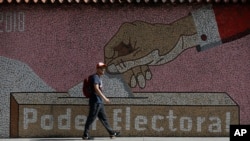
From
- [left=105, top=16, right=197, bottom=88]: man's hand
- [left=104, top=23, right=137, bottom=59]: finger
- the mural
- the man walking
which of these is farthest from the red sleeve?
the man walking

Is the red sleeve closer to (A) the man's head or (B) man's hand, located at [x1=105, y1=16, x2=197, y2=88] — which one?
(B) man's hand, located at [x1=105, y1=16, x2=197, y2=88]

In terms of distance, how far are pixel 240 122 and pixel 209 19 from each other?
91.4 inches

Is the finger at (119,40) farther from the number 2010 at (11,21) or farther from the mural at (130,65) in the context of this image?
the number 2010 at (11,21)

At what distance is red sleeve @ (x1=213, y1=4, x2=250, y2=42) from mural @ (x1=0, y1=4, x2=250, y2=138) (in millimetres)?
21

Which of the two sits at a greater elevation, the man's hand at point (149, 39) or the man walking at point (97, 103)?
the man's hand at point (149, 39)

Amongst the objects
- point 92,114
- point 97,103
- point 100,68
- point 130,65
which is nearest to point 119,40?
point 130,65

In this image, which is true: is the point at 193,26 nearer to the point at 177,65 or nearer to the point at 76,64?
the point at 177,65

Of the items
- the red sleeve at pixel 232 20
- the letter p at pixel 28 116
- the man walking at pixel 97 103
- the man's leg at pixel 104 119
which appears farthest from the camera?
the letter p at pixel 28 116

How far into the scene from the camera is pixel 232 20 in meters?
15.6

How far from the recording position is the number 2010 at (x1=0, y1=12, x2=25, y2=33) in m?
15.6

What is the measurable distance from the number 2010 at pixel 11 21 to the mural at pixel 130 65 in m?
0.02

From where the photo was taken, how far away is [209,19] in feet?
51.3

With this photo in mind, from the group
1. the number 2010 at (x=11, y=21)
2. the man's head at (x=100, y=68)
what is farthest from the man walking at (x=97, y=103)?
the number 2010 at (x=11, y=21)

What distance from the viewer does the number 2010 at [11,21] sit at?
51.3 feet
